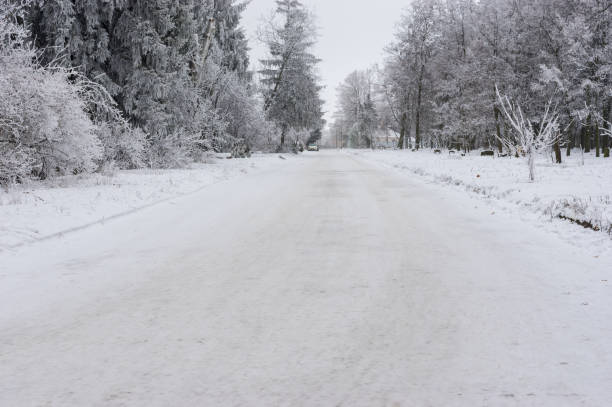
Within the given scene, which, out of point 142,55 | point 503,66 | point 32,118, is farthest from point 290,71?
point 32,118

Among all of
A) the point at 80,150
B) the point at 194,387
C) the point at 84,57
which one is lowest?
the point at 194,387

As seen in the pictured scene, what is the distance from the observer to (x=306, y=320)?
3809 mm

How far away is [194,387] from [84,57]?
18.1 m

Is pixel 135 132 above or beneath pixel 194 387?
above

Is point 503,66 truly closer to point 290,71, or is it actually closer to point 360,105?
point 290,71

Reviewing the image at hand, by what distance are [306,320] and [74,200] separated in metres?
8.45

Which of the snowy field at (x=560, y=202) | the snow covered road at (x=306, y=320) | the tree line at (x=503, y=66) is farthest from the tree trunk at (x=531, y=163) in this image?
the snow covered road at (x=306, y=320)

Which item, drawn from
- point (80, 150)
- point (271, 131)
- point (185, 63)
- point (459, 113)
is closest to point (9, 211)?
point (80, 150)

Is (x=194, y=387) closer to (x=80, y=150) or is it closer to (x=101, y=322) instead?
(x=101, y=322)

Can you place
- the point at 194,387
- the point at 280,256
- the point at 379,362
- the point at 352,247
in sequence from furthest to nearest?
the point at 352,247 → the point at 280,256 → the point at 379,362 → the point at 194,387

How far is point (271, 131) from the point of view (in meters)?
40.0

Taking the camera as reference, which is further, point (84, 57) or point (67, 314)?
point (84, 57)

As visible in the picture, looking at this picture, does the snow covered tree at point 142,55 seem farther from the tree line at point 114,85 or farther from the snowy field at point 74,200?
the snowy field at point 74,200

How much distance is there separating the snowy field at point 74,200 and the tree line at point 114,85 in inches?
23.3
